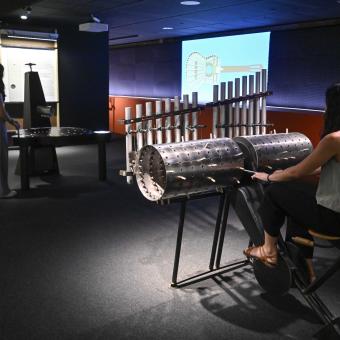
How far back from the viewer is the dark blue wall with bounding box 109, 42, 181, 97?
10.7 metres

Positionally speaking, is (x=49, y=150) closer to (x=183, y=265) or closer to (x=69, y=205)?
(x=69, y=205)

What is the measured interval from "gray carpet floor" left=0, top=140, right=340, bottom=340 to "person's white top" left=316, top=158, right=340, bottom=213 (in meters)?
0.73

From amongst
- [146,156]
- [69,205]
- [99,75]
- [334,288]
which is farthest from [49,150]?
[334,288]

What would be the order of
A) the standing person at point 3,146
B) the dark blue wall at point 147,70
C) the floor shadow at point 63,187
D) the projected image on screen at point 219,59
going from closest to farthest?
the standing person at point 3,146
the floor shadow at point 63,187
the projected image on screen at point 219,59
the dark blue wall at point 147,70

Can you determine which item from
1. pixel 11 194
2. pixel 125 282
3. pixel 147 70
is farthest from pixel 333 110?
pixel 147 70

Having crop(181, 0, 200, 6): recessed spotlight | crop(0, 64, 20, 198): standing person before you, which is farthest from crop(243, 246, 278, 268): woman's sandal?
crop(181, 0, 200, 6): recessed spotlight

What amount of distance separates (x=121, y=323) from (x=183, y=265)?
86cm

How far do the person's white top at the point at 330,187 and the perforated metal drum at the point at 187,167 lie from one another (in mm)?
551

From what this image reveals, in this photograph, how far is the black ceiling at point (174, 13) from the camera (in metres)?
6.01

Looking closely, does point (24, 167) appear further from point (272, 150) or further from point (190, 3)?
point (272, 150)

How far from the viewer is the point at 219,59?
943cm

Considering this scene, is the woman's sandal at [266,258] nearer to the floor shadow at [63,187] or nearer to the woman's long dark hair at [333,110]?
the woman's long dark hair at [333,110]

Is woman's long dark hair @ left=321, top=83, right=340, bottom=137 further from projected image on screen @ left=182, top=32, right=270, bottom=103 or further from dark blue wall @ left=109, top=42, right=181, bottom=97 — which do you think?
dark blue wall @ left=109, top=42, right=181, bottom=97

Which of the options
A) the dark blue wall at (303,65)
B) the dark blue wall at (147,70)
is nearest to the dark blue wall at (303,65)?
the dark blue wall at (303,65)
